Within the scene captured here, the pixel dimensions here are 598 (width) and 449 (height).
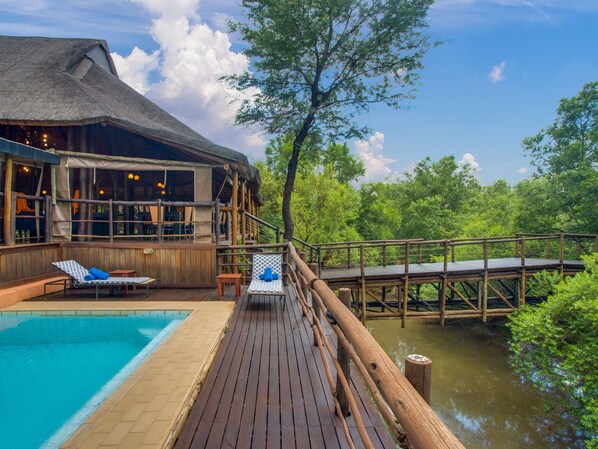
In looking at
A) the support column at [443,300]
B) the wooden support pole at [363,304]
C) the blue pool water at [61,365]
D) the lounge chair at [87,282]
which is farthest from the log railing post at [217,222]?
the support column at [443,300]

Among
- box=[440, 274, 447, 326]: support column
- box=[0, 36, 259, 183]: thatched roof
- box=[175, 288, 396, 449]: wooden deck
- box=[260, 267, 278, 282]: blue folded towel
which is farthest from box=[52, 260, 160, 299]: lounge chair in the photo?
box=[440, 274, 447, 326]: support column

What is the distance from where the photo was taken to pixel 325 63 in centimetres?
1313

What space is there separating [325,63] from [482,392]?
12287 millimetres

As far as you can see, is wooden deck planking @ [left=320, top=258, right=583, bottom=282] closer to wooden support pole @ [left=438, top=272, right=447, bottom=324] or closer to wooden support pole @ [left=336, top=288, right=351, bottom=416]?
wooden support pole @ [left=438, top=272, right=447, bottom=324]

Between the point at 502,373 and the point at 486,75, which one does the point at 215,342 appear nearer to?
the point at 502,373

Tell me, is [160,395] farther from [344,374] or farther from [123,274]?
[123,274]

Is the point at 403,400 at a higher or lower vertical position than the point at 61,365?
higher

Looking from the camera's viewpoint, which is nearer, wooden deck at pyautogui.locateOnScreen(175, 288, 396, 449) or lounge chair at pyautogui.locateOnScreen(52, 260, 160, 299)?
wooden deck at pyautogui.locateOnScreen(175, 288, 396, 449)

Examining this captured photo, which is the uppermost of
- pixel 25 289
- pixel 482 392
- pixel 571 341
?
pixel 25 289

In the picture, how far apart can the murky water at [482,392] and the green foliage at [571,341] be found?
43.2 inches

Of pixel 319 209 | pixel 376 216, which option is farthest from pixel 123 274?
pixel 376 216

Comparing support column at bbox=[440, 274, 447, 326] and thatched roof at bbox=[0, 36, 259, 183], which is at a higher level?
thatched roof at bbox=[0, 36, 259, 183]

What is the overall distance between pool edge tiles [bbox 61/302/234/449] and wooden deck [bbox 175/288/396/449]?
114 mm

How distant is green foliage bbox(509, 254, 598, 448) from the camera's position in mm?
6711
